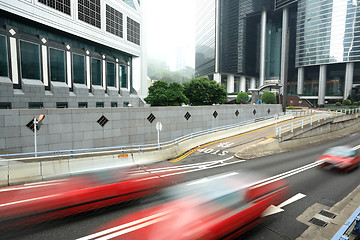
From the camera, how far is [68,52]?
1293 inches

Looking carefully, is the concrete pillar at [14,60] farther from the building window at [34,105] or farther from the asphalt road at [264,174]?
the asphalt road at [264,174]

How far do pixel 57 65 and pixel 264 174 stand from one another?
106 feet

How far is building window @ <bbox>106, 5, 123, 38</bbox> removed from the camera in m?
39.3

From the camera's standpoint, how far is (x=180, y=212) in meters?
6.06

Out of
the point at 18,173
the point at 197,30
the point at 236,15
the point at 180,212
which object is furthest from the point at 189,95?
the point at 197,30

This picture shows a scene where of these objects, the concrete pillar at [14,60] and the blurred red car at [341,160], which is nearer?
the blurred red car at [341,160]

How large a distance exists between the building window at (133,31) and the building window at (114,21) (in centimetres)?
282

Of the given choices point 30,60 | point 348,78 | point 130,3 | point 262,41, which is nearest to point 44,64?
point 30,60

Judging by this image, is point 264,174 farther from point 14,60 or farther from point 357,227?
point 14,60

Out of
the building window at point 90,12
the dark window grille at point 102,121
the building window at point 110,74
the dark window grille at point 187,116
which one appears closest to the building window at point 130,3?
the building window at point 90,12

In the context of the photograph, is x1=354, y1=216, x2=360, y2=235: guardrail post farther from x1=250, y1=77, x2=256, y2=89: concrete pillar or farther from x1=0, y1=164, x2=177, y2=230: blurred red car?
x1=250, y1=77, x2=256, y2=89: concrete pillar

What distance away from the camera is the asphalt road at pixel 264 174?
640 centimetres

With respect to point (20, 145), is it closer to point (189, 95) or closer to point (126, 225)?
point (126, 225)

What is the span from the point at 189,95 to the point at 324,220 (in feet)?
134
